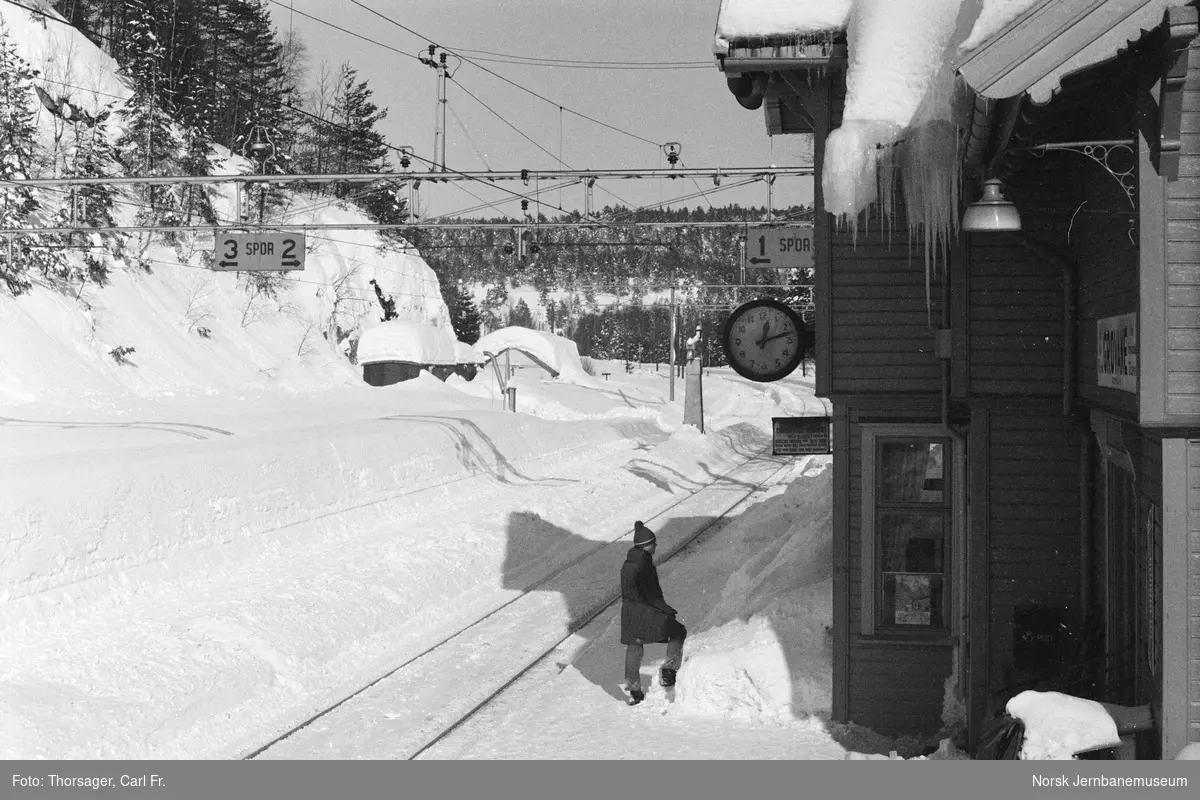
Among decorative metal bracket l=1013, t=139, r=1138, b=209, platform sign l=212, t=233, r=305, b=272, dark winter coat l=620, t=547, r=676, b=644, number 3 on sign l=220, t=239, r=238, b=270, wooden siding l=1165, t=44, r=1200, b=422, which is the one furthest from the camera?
number 3 on sign l=220, t=239, r=238, b=270

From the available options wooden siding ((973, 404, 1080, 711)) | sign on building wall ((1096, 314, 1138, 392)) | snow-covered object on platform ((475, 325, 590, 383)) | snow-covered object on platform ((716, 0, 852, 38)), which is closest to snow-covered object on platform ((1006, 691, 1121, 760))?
sign on building wall ((1096, 314, 1138, 392))

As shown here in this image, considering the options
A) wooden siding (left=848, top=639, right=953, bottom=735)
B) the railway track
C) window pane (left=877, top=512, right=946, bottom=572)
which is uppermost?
window pane (left=877, top=512, right=946, bottom=572)

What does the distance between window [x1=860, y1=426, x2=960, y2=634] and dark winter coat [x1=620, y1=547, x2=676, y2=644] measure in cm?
191

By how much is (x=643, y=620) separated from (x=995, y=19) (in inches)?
251

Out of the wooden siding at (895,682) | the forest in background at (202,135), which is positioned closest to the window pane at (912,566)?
the wooden siding at (895,682)

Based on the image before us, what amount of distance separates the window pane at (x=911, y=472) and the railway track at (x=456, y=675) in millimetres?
4364

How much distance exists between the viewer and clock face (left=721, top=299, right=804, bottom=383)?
1248 centimetres

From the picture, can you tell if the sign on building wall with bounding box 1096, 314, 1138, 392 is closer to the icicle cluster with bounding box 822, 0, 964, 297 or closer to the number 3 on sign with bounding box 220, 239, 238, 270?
the icicle cluster with bounding box 822, 0, 964, 297

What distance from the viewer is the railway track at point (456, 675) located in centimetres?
1005

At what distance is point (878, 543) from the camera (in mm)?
10469

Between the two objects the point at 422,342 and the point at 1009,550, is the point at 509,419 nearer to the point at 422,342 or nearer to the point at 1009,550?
the point at 422,342

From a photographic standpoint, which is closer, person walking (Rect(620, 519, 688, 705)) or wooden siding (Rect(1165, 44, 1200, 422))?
wooden siding (Rect(1165, 44, 1200, 422))

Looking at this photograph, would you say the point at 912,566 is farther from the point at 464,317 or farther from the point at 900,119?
the point at 464,317

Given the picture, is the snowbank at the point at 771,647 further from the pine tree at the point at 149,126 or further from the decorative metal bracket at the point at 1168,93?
the pine tree at the point at 149,126
